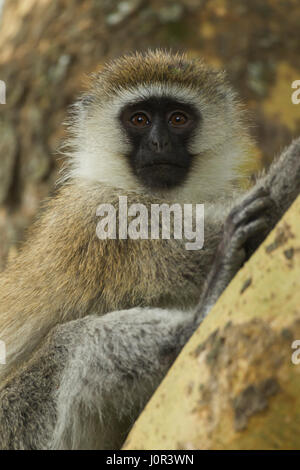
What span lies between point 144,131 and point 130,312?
59.7 inches

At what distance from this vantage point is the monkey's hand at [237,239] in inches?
113

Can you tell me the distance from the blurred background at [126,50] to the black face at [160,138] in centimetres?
309

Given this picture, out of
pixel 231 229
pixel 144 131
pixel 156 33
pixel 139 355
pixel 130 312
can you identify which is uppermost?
pixel 156 33

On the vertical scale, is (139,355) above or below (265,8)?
below

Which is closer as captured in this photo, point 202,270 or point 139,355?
point 139,355

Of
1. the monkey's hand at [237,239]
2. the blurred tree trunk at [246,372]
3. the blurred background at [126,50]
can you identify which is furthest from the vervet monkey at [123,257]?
the blurred background at [126,50]

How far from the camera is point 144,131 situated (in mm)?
4422

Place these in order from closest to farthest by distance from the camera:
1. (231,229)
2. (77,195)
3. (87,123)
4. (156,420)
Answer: (156,420)
(231,229)
(77,195)
(87,123)

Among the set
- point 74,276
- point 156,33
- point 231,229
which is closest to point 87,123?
point 74,276

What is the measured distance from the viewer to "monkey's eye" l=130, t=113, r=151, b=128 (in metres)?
4.48

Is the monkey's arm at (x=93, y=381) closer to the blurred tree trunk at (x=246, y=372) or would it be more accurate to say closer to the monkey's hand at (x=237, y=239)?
the monkey's hand at (x=237, y=239)

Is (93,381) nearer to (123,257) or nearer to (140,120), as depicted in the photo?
(123,257)

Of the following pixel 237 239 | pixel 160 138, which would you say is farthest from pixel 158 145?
pixel 237 239
